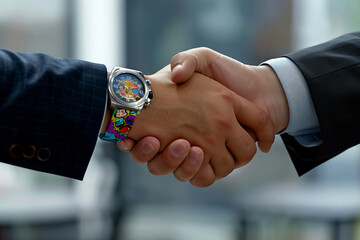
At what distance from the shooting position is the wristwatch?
5.37ft

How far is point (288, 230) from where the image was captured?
3299 millimetres

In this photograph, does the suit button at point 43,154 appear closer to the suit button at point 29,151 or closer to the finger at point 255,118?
the suit button at point 29,151

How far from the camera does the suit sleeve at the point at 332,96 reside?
1707mm

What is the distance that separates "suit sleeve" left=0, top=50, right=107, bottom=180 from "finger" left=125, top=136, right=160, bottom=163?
0.23 m

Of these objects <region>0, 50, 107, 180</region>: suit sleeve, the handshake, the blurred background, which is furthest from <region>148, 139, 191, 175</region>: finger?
the blurred background

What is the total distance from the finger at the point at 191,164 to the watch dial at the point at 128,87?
0.26m

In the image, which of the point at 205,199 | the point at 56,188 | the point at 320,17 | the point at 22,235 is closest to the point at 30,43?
the point at 56,188

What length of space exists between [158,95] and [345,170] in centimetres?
250

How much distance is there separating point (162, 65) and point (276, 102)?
229cm

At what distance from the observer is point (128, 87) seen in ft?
5.52

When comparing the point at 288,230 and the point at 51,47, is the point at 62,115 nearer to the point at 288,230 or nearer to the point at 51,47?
the point at 288,230

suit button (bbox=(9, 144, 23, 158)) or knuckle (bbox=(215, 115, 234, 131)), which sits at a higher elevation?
suit button (bbox=(9, 144, 23, 158))

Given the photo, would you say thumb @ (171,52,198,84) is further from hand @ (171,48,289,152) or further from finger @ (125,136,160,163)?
finger @ (125,136,160,163)

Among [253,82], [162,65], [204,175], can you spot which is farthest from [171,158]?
[162,65]
